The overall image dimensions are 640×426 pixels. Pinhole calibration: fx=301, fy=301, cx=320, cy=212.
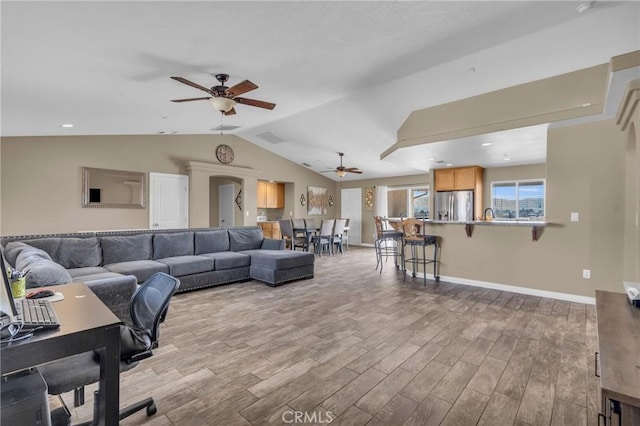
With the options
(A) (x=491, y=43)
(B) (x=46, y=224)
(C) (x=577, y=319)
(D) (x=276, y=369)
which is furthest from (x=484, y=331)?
(B) (x=46, y=224)

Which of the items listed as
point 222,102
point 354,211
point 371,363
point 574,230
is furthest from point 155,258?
point 354,211

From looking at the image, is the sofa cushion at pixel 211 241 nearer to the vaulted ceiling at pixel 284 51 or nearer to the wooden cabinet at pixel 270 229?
the vaulted ceiling at pixel 284 51

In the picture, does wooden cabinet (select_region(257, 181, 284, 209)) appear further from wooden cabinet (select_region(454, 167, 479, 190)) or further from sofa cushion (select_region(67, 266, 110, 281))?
sofa cushion (select_region(67, 266, 110, 281))

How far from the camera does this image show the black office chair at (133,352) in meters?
1.43

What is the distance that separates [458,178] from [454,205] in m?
0.64

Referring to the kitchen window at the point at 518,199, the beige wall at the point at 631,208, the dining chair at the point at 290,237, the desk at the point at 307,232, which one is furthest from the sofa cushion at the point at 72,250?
the kitchen window at the point at 518,199

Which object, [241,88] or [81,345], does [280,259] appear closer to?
[241,88]

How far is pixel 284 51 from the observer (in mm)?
2875

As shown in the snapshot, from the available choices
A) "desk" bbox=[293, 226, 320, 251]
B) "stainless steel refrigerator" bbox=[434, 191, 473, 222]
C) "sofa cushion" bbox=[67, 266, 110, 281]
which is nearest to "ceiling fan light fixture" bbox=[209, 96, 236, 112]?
"sofa cushion" bbox=[67, 266, 110, 281]

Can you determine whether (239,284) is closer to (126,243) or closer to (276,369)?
(126,243)

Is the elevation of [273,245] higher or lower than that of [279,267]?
higher

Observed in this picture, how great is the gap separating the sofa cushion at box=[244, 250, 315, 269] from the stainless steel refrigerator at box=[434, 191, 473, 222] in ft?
12.4

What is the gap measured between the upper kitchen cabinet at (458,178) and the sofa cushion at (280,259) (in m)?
4.01

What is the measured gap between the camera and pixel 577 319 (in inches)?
132
